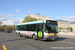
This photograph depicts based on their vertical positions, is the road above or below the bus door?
below

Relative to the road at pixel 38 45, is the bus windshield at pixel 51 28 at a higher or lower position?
higher

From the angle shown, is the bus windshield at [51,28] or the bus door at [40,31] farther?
the bus door at [40,31]

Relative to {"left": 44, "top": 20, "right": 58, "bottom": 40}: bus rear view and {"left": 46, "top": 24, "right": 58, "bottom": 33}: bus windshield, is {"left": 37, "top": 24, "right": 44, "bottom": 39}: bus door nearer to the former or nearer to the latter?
{"left": 44, "top": 20, "right": 58, "bottom": 40}: bus rear view

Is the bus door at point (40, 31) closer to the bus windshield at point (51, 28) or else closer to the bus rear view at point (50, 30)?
the bus rear view at point (50, 30)

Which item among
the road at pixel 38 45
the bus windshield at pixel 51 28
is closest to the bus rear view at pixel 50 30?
the bus windshield at pixel 51 28

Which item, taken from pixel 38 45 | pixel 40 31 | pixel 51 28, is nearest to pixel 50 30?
pixel 51 28

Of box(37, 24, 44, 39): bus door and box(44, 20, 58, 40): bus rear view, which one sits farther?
box(37, 24, 44, 39): bus door

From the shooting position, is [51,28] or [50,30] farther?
[51,28]

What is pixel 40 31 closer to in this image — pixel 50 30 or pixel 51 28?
pixel 50 30

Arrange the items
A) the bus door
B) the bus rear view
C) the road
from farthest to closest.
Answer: the bus door → the bus rear view → the road

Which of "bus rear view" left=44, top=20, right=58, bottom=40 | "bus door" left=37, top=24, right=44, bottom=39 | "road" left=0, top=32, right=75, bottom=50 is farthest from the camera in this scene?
"bus door" left=37, top=24, right=44, bottom=39

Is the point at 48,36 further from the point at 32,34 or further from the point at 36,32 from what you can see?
the point at 32,34

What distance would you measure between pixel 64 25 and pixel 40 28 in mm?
107307

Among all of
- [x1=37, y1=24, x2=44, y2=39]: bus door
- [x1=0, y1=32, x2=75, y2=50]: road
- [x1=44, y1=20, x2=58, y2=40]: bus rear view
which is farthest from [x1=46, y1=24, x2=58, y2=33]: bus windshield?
[x1=0, y1=32, x2=75, y2=50]: road
